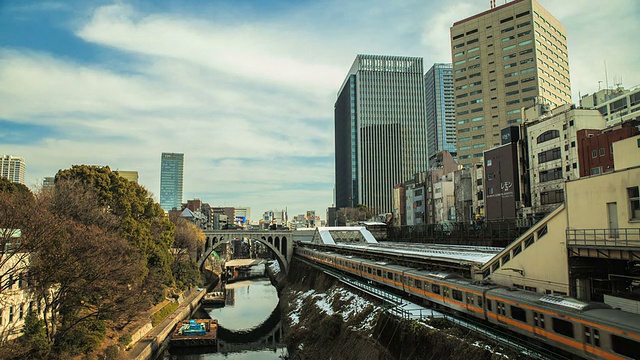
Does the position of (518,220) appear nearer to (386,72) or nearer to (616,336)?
(616,336)

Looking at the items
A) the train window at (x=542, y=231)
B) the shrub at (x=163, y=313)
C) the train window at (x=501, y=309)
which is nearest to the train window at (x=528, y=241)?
the train window at (x=542, y=231)

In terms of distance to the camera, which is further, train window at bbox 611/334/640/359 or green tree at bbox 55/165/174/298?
green tree at bbox 55/165/174/298

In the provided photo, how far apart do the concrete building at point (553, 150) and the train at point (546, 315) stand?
88.3ft

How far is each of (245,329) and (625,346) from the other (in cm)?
4047

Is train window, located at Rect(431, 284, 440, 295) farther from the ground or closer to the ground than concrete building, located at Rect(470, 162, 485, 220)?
closer to the ground

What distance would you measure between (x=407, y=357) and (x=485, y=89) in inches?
3770

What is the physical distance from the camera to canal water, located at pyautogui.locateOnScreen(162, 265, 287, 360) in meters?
36.9

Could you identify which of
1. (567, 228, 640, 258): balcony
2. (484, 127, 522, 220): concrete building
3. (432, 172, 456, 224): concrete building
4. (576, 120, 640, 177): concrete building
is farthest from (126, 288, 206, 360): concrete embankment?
(432, 172, 456, 224): concrete building

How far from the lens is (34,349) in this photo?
22656mm

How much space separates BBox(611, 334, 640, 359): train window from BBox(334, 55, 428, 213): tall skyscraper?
145m

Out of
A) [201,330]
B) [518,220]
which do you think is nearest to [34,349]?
[201,330]

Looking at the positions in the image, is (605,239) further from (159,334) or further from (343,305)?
(159,334)

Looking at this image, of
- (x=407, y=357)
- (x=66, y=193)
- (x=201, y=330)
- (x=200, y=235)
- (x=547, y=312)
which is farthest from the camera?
(x=200, y=235)

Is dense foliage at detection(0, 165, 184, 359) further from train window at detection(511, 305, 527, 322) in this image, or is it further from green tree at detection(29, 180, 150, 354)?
train window at detection(511, 305, 527, 322)
